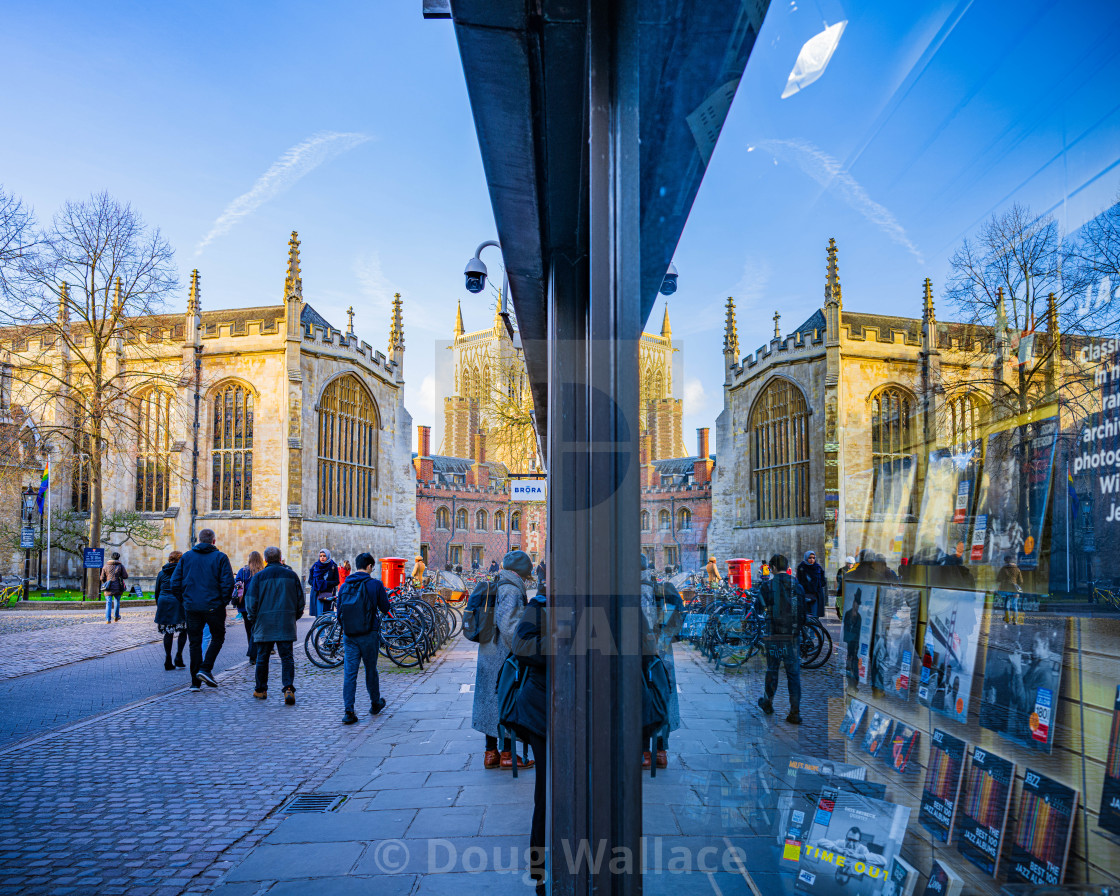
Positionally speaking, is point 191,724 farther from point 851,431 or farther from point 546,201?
point 851,431

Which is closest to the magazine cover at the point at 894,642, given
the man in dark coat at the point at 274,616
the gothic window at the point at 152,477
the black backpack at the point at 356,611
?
the black backpack at the point at 356,611

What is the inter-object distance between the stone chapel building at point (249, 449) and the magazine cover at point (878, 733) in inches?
1032

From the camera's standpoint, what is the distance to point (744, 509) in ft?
6.97

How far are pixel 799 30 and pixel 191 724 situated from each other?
717 cm

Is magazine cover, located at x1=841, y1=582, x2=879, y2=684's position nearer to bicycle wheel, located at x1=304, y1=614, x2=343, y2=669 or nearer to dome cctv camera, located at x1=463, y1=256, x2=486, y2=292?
dome cctv camera, located at x1=463, y1=256, x2=486, y2=292

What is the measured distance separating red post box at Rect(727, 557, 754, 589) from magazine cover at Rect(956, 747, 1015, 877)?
2.43 ft

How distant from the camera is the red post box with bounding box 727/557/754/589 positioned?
2.14 meters

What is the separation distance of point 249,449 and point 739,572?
2872 centimetres

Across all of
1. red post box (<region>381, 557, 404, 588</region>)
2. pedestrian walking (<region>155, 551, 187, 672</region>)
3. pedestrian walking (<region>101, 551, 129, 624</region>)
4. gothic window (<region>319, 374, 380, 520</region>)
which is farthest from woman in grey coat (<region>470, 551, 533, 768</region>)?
gothic window (<region>319, 374, 380, 520</region>)

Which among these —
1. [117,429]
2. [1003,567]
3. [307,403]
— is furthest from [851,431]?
[307,403]

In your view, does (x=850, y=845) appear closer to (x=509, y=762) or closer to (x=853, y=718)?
(x=853, y=718)

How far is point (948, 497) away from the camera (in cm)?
159

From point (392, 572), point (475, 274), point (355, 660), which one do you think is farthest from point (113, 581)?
point (475, 274)

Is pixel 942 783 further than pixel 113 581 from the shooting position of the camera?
No
